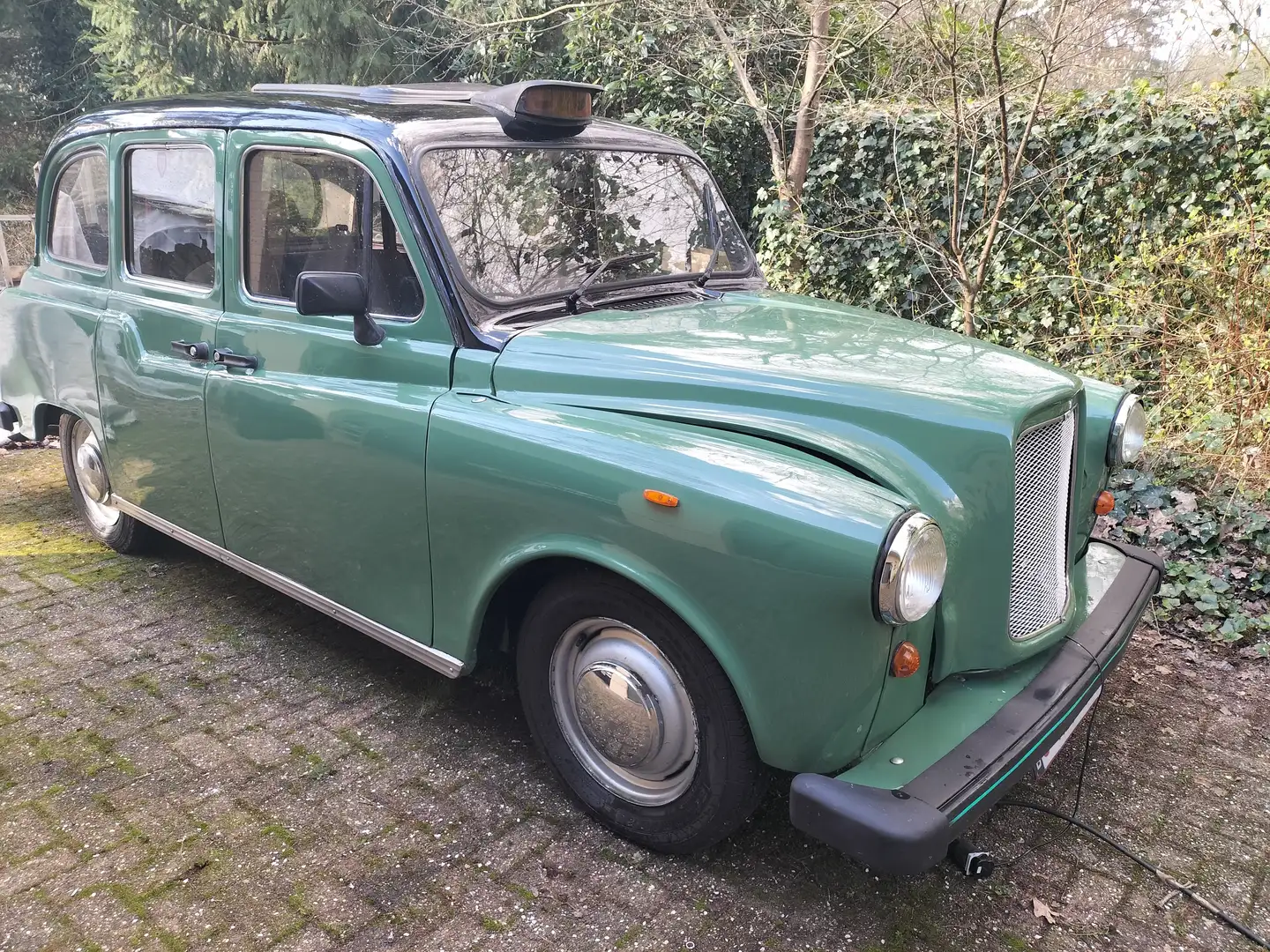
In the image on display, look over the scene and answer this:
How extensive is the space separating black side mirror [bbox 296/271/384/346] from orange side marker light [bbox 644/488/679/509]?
113 centimetres

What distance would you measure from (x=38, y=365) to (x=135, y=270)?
1.02 metres

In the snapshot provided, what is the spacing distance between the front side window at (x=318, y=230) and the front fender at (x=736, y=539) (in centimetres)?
67

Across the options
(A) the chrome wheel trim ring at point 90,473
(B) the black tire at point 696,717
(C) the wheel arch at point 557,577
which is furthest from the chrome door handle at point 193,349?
(B) the black tire at point 696,717

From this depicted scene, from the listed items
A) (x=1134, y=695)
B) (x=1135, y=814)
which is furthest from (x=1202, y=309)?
(x=1135, y=814)

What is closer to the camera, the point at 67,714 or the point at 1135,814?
the point at 1135,814

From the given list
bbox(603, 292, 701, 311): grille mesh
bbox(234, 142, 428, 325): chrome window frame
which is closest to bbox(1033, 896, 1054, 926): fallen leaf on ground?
bbox(603, 292, 701, 311): grille mesh

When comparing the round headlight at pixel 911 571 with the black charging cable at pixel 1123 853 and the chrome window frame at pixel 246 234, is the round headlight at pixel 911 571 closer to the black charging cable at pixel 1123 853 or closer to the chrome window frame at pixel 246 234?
the black charging cable at pixel 1123 853

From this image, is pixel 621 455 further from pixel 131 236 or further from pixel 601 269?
pixel 131 236

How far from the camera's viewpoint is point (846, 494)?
203 centimetres

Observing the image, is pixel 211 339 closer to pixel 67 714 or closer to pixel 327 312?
pixel 327 312

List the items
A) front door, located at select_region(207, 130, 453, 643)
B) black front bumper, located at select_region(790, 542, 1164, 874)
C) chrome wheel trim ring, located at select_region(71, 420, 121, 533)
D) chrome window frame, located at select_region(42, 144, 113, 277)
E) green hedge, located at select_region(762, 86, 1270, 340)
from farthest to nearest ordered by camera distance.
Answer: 1. green hedge, located at select_region(762, 86, 1270, 340)
2. chrome wheel trim ring, located at select_region(71, 420, 121, 533)
3. chrome window frame, located at select_region(42, 144, 113, 277)
4. front door, located at select_region(207, 130, 453, 643)
5. black front bumper, located at select_region(790, 542, 1164, 874)

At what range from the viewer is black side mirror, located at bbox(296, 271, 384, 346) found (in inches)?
102

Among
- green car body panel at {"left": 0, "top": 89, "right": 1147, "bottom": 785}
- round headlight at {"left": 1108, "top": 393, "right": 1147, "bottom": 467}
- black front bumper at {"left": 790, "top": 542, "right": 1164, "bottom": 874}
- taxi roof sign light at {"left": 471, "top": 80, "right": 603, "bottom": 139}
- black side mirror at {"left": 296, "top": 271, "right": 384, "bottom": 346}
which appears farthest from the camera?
taxi roof sign light at {"left": 471, "top": 80, "right": 603, "bottom": 139}

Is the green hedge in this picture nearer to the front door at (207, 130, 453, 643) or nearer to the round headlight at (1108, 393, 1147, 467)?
the round headlight at (1108, 393, 1147, 467)
